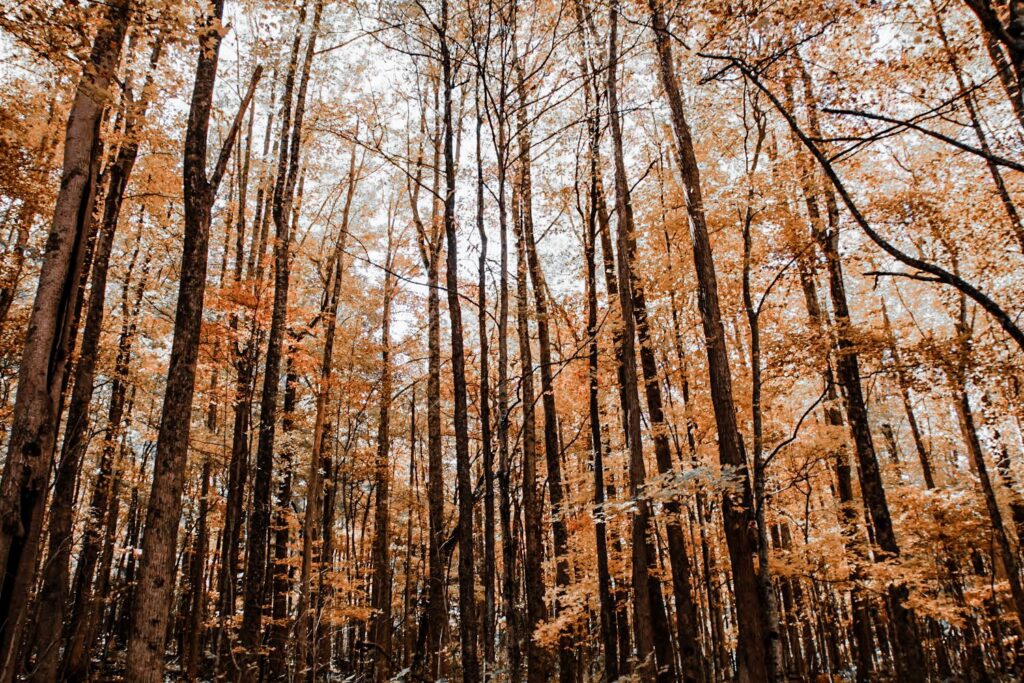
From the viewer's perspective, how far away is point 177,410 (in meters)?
6.30

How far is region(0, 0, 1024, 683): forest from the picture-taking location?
563 centimetres

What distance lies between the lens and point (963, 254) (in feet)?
31.6

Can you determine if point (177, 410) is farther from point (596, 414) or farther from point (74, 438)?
point (596, 414)

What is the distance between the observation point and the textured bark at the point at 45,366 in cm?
448

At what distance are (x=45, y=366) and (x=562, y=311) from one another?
340 inches

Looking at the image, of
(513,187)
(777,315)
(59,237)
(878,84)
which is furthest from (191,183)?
(777,315)

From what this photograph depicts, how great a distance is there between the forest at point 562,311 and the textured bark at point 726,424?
5 centimetres

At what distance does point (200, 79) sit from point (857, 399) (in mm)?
12878

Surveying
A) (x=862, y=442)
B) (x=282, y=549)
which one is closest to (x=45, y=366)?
(x=282, y=549)

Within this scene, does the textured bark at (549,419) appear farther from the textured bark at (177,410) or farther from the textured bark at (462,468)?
the textured bark at (177,410)

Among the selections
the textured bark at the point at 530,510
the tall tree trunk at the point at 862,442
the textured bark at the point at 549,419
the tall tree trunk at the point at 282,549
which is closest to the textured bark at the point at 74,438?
the tall tree trunk at the point at 282,549

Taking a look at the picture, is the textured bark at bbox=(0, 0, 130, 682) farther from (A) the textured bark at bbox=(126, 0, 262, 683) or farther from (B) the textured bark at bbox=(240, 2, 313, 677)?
(B) the textured bark at bbox=(240, 2, 313, 677)

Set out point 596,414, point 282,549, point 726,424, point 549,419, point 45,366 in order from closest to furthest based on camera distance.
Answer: point 45,366 < point 726,424 < point 596,414 < point 549,419 < point 282,549

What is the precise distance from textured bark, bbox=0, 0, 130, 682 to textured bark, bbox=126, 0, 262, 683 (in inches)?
38.1
